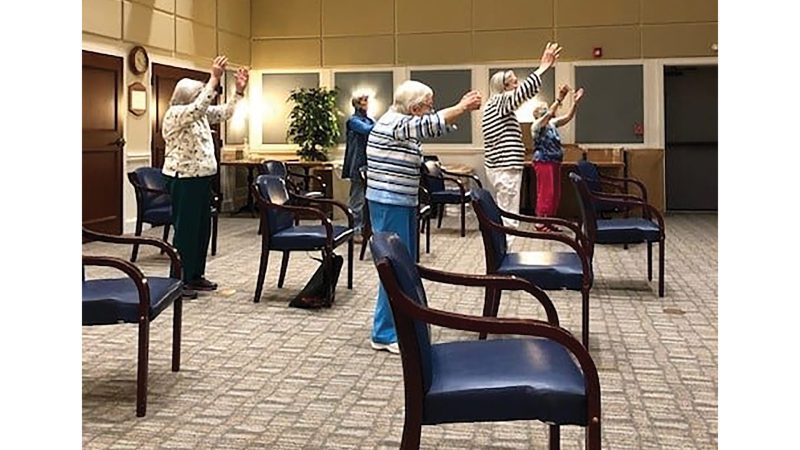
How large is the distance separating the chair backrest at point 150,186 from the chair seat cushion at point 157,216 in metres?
0.06

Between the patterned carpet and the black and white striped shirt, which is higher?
the black and white striped shirt

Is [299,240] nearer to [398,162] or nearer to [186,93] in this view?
[186,93]

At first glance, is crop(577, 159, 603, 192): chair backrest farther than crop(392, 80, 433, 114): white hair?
Yes

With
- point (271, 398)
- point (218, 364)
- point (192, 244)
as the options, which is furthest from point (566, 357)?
point (192, 244)

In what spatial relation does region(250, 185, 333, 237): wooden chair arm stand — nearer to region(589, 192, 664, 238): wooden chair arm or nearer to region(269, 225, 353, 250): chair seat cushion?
region(269, 225, 353, 250): chair seat cushion

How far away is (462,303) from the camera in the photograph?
17.1 ft

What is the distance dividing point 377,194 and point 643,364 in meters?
1.50

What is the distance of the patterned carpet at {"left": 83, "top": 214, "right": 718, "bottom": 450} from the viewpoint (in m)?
2.90

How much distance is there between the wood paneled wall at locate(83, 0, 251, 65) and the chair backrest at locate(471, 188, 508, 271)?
5.64 meters

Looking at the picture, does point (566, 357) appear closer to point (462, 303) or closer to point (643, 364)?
point (643, 364)

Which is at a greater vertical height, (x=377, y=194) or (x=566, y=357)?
(x=377, y=194)

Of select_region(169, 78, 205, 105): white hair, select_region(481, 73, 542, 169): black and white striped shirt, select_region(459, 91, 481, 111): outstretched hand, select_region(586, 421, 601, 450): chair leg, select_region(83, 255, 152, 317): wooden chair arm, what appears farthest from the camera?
select_region(481, 73, 542, 169): black and white striped shirt

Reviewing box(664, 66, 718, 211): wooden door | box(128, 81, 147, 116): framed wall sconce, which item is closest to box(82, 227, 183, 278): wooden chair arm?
box(128, 81, 147, 116): framed wall sconce

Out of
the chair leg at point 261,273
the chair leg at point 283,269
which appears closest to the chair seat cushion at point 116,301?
the chair leg at point 261,273
